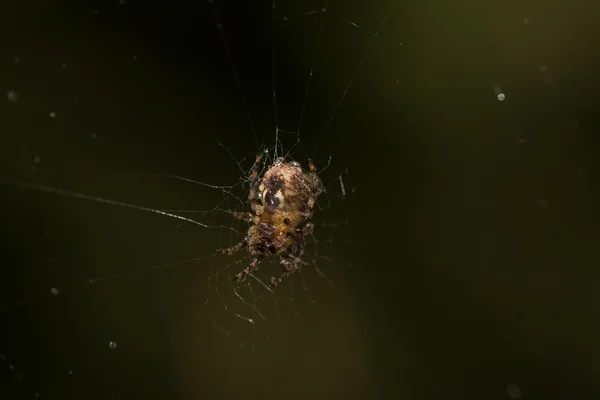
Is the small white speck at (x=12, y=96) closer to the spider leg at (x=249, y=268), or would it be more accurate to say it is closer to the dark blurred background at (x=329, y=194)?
the dark blurred background at (x=329, y=194)

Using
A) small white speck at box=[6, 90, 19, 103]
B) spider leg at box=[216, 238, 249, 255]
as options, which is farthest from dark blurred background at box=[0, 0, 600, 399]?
spider leg at box=[216, 238, 249, 255]

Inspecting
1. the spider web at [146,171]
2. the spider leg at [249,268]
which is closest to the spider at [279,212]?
the spider leg at [249,268]

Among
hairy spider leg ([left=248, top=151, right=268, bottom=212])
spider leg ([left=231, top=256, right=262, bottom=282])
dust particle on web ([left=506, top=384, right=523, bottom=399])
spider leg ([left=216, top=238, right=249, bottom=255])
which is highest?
hairy spider leg ([left=248, top=151, right=268, bottom=212])

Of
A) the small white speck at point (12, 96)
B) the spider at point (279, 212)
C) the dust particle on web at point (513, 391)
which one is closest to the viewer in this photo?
the spider at point (279, 212)

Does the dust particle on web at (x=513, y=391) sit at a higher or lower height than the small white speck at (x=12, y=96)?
lower

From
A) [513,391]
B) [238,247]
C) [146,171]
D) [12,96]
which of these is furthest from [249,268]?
[513,391]

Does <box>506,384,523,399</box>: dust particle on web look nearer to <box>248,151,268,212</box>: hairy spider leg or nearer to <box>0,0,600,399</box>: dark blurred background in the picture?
<box>0,0,600,399</box>: dark blurred background

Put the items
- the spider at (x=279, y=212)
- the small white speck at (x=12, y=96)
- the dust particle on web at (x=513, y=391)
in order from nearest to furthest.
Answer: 1. the spider at (x=279, y=212)
2. the small white speck at (x=12, y=96)
3. the dust particle on web at (x=513, y=391)

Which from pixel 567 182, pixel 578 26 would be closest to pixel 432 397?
pixel 567 182

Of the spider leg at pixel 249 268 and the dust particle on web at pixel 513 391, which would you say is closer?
the spider leg at pixel 249 268
